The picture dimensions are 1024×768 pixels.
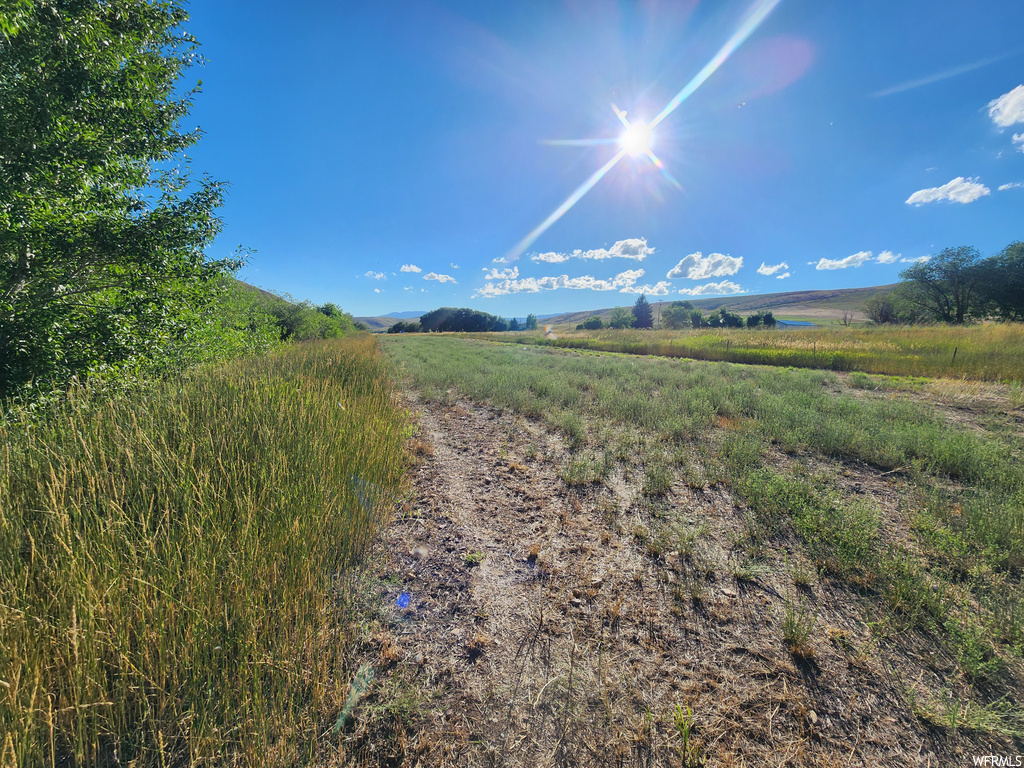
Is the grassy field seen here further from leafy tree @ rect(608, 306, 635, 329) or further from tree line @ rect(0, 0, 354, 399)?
leafy tree @ rect(608, 306, 635, 329)

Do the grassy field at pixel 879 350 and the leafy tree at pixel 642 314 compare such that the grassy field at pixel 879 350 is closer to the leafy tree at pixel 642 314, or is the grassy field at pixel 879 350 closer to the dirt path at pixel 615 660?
the dirt path at pixel 615 660

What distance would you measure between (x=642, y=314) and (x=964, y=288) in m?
41.9

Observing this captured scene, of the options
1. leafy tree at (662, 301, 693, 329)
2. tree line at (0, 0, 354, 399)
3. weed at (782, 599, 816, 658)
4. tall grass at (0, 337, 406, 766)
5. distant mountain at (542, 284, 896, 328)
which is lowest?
weed at (782, 599, 816, 658)

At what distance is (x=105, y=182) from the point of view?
4.85 metres

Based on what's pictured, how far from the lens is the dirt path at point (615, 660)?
1539 millimetres

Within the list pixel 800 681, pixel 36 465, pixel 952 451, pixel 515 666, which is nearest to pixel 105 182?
pixel 36 465

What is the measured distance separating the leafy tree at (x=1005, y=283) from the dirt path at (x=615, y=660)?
58.0 metres

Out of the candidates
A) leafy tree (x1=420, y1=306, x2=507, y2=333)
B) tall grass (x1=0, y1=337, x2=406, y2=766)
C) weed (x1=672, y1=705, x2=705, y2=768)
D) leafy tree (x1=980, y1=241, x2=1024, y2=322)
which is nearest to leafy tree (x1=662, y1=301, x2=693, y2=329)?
leafy tree (x1=980, y1=241, x2=1024, y2=322)

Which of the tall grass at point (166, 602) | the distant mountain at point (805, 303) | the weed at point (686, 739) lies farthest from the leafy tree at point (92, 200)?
the distant mountain at point (805, 303)

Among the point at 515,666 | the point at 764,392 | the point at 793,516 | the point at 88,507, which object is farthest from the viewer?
the point at 764,392

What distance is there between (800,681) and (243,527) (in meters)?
3.53

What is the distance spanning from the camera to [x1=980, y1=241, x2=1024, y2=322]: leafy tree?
3278cm

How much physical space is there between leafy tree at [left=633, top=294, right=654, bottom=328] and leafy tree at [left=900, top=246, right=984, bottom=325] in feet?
116

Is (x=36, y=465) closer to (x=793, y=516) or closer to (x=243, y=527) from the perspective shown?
(x=243, y=527)
